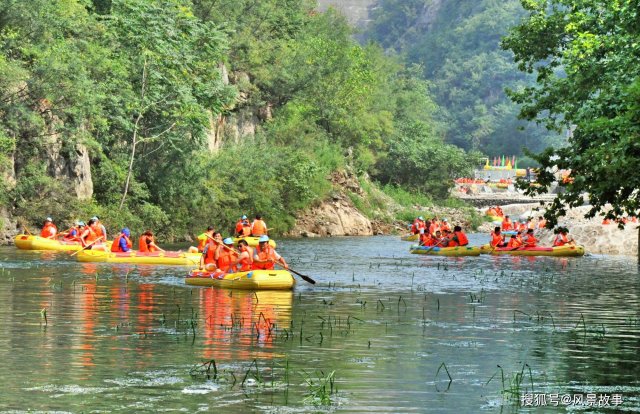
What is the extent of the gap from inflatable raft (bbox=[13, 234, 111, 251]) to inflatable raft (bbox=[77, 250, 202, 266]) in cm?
612

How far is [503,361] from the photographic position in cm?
1822

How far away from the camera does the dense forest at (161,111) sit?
52219 millimetres

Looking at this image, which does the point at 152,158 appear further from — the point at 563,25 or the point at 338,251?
the point at 563,25

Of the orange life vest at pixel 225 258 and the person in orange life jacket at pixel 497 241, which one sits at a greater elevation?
the person in orange life jacket at pixel 497 241

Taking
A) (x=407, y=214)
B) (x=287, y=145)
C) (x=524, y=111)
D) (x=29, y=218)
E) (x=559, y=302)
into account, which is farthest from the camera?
(x=407, y=214)

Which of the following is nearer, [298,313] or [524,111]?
[298,313]

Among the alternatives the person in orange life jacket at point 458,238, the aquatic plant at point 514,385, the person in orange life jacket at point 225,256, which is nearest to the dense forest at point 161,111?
the person in orange life jacket at point 458,238

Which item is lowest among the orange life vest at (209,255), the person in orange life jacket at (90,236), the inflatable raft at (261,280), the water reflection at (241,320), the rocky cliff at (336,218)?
the water reflection at (241,320)

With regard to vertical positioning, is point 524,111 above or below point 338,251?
above

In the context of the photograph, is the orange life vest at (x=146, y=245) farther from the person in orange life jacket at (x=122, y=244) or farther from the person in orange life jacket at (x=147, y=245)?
the person in orange life jacket at (x=122, y=244)

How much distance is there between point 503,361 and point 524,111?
64.3 ft

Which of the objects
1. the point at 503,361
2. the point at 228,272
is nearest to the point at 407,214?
the point at 228,272

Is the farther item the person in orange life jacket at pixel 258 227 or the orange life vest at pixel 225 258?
the person in orange life jacket at pixel 258 227

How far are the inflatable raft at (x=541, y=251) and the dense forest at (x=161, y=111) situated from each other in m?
16.5
